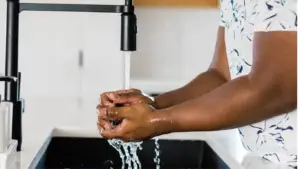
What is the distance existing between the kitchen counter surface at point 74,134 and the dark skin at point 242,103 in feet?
0.71

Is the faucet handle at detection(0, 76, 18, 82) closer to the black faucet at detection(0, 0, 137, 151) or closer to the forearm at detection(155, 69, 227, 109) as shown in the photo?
the black faucet at detection(0, 0, 137, 151)

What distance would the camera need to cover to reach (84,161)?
1.39 metres

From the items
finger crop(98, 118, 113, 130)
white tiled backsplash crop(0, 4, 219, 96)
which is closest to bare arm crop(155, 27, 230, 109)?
finger crop(98, 118, 113, 130)

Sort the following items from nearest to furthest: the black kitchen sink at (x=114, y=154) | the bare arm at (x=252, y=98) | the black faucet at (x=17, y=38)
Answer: the bare arm at (x=252, y=98)
the black faucet at (x=17, y=38)
the black kitchen sink at (x=114, y=154)

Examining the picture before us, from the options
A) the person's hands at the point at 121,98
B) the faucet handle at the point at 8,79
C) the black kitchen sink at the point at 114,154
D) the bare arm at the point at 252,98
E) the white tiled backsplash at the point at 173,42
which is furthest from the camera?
the white tiled backsplash at the point at 173,42

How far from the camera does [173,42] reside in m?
2.44

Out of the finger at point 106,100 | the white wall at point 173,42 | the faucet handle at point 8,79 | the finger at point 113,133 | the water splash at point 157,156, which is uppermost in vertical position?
the white wall at point 173,42

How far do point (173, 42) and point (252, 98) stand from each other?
1.72 metres

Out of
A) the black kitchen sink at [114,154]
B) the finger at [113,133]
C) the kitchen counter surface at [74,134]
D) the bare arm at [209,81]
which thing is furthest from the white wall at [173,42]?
the finger at [113,133]

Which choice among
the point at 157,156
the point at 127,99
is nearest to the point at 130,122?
the point at 127,99

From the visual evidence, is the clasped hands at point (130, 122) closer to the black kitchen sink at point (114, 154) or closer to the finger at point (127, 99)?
the finger at point (127, 99)

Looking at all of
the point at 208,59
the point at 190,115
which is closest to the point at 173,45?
the point at 208,59

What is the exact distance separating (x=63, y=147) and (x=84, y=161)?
7cm

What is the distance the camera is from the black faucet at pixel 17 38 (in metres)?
1.12
